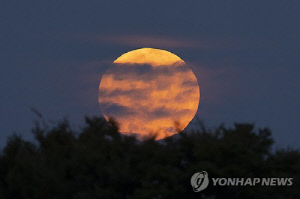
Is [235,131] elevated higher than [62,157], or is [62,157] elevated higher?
[235,131]

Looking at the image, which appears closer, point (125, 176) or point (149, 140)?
point (125, 176)

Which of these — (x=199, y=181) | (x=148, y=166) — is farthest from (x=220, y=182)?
(x=148, y=166)

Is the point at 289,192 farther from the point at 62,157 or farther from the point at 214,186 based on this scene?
the point at 62,157

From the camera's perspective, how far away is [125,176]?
19.4 metres

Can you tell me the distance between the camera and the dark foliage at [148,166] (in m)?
19.5

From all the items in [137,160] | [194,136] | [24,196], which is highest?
[194,136]

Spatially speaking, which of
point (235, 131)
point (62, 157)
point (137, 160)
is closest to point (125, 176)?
point (137, 160)

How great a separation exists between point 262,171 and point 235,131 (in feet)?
6.06

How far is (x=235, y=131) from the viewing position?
21.4 m

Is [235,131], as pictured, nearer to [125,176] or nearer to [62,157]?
[125,176]

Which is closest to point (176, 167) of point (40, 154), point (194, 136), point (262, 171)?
point (194, 136)

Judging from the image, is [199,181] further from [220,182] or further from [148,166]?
[148,166]

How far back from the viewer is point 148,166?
19906 millimetres

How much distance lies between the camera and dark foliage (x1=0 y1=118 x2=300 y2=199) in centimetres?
1950
